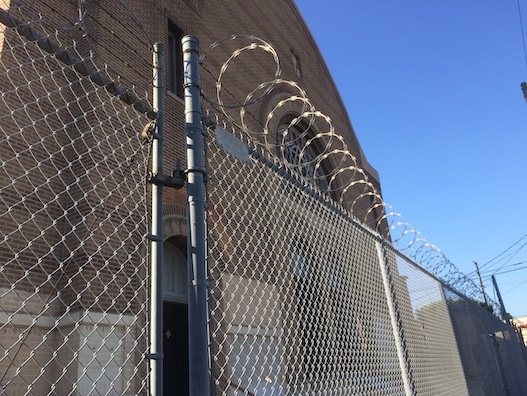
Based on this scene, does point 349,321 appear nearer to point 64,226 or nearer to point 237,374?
point 237,374

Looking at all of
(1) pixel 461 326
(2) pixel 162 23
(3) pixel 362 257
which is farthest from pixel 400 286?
(2) pixel 162 23

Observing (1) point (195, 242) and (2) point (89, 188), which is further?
(2) point (89, 188)

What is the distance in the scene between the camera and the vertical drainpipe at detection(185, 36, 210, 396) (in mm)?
1927

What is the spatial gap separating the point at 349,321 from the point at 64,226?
387 cm

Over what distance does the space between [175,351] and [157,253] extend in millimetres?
5605

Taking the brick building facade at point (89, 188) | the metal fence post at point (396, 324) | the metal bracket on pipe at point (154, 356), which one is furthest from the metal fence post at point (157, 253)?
the metal fence post at point (396, 324)

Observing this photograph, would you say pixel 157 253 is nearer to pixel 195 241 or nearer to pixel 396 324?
pixel 195 241

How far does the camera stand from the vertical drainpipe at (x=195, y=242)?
1.93m

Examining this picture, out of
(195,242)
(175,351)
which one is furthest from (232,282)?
(195,242)

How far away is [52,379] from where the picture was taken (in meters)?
5.47

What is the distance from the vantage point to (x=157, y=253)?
6.59 ft

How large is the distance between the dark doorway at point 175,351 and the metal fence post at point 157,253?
536 cm

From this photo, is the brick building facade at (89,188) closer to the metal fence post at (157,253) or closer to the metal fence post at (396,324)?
the metal fence post at (157,253)

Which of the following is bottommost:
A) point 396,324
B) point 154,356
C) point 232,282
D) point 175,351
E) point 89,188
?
point 154,356
